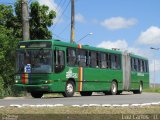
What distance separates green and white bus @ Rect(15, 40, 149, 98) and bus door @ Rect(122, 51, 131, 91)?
1683mm

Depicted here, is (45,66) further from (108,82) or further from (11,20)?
(11,20)

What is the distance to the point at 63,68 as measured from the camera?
26953 millimetres

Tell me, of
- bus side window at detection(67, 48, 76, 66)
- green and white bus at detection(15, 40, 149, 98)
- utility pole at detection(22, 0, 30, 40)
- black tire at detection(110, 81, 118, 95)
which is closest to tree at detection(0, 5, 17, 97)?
utility pole at detection(22, 0, 30, 40)

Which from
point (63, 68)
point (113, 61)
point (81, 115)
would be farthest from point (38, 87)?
point (81, 115)

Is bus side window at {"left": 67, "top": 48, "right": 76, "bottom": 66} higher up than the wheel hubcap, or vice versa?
bus side window at {"left": 67, "top": 48, "right": 76, "bottom": 66}

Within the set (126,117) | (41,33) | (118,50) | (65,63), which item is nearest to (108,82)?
(118,50)

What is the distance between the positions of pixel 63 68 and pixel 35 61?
57.3 inches

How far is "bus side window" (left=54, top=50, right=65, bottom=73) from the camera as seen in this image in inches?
1042

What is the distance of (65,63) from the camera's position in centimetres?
2711

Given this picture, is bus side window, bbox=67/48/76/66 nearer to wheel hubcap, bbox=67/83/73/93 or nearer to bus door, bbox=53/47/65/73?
bus door, bbox=53/47/65/73

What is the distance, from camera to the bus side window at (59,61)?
26.5m

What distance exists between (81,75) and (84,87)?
33.0 inches

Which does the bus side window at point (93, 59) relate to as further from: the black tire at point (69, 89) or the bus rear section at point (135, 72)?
the bus rear section at point (135, 72)

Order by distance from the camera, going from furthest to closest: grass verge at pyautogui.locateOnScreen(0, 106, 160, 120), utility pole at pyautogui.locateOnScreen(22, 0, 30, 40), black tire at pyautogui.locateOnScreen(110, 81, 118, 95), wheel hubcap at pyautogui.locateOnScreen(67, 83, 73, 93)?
utility pole at pyautogui.locateOnScreen(22, 0, 30, 40), black tire at pyautogui.locateOnScreen(110, 81, 118, 95), wheel hubcap at pyautogui.locateOnScreen(67, 83, 73, 93), grass verge at pyautogui.locateOnScreen(0, 106, 160, 120)
